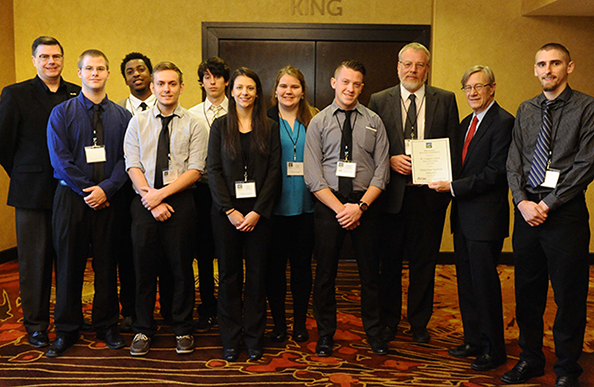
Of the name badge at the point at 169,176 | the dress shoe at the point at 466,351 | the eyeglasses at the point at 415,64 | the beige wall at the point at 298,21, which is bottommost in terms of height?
the dress shoe at the point at 466,351

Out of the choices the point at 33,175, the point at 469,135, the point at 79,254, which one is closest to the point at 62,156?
the point at 33,175

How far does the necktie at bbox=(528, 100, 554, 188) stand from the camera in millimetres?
2637

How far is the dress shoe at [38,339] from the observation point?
321cm

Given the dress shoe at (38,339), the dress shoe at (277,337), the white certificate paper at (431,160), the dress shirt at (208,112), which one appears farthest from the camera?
the dress shirt at (208,112)

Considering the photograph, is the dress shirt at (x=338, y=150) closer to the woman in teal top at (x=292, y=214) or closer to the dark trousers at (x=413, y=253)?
the woman in teal top at (x=292, y=214)

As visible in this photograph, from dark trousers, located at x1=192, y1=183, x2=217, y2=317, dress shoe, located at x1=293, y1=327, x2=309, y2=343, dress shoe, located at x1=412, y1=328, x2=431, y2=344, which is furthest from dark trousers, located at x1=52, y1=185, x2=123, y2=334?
dress shoe, located at x1=412, y1=328, x2=431, y2=344

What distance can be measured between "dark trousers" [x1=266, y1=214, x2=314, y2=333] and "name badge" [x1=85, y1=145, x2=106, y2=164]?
1178 millimetres

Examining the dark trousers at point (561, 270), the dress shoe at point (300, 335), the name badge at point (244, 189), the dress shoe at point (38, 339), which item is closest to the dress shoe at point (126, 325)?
the dress shoe at point (38, 339)

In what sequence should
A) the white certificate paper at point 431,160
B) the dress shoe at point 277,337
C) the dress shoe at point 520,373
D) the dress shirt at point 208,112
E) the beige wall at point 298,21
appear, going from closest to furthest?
the dress shoe at point 520,373 → the white certificate paper at point 431,160 → the dress shoe at point 277,337 → the dress shirt at point 208,112 → the beige wall at point 298,21

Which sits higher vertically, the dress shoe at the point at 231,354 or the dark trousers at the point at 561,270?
the dark trousers at the point at 561,270

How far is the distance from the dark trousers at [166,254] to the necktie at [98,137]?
28 cm

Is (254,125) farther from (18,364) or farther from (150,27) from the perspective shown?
(150,27)

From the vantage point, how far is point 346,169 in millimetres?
3055

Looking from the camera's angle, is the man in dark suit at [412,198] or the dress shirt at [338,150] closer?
the dress shirt at [338,150]
